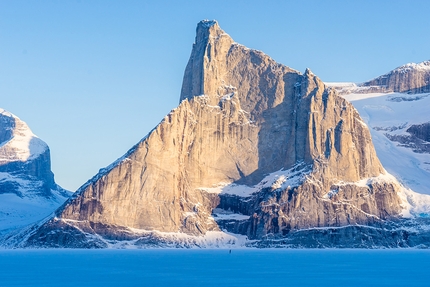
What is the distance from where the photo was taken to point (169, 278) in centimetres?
17025

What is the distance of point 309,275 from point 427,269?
112ft

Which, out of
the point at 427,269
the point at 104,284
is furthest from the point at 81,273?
the point at 427,269

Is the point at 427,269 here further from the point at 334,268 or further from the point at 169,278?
the point at 169,278

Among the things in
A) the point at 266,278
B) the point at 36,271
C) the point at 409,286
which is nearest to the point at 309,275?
the point at 266,278

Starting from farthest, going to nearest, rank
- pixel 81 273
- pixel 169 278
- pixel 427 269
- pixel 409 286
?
pixel 427 269
pixel 81 273
pixel 169 278
pixel 409 286

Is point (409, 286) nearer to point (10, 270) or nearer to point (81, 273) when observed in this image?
point (81, 273)

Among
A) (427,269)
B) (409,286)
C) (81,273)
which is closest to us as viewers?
(409,286)

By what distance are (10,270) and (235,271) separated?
51.8 metres

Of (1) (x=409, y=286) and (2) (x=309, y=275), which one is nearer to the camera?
(1) (x=409, y=286)

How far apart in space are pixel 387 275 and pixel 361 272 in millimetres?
9081

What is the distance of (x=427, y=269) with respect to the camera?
195625 mm

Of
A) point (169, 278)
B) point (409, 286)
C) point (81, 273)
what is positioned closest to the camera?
point (409, 286)

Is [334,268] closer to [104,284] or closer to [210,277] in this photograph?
[210,277]

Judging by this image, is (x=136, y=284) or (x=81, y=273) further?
(x=81, y=273)
